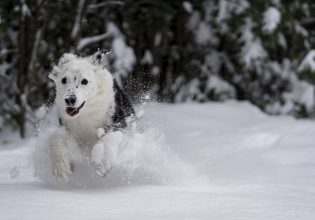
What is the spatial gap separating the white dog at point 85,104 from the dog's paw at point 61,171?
0.01 meters

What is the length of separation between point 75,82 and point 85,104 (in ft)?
0.77

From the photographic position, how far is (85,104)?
529cm

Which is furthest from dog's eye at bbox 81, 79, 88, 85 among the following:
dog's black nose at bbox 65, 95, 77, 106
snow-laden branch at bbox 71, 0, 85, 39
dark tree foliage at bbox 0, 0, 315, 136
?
snow-laden branch at bbox 71, 0, 85, 39

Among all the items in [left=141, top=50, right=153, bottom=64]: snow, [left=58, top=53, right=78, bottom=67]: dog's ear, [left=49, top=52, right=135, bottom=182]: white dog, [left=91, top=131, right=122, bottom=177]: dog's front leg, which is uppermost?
[left=58, top=53, right=78, bottom=67]: dog's ear

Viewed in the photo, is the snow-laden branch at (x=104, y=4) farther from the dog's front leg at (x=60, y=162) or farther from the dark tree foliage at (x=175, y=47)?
the dog's front leg at (x=60, y=162)

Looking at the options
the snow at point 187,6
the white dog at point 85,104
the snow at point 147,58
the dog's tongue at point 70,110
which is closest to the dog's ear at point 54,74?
the white dog at point 85,104

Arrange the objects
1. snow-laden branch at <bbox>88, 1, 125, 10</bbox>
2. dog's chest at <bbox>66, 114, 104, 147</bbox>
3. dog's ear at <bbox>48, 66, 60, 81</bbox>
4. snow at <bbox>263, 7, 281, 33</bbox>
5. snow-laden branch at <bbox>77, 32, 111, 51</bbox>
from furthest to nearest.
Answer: snow-laden branch at <bbox>88, 1, 125, 10</bbox>
snow at <bbox>263, 7, 281, 33</bbox>
snow-laden branch at <bbox>77, 32, 111, 51</bbox>
dog's ear at <bbox>48, 66, 60, 81</bbox>
dog's chest at <bbox>66, 114, 104, 147</bbox>

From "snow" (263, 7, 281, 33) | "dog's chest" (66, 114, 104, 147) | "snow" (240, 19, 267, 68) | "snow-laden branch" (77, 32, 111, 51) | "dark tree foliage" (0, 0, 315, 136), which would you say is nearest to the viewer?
"dog's chest" (66, 114, 104, 147)

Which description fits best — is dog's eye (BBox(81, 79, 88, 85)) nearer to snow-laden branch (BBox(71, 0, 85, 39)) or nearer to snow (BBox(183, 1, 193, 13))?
snow-laden branch (BBox(71, 0, 85, 39))

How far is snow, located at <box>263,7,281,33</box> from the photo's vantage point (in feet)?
39.7

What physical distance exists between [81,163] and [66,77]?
2.65 ft

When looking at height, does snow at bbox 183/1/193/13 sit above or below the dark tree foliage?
above

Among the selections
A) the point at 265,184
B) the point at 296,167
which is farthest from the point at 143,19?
the point at 265,184

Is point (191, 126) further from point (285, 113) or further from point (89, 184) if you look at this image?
point (89, 184)
